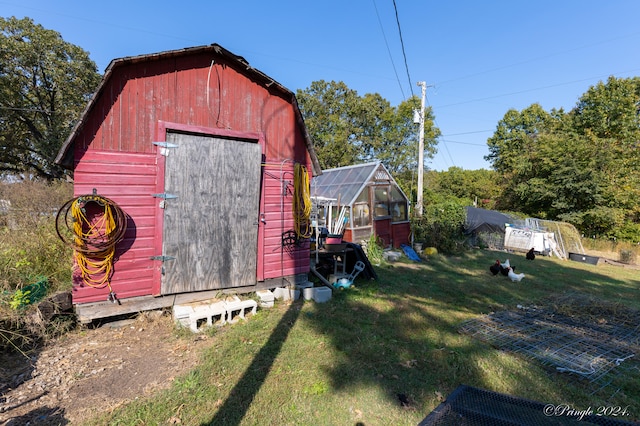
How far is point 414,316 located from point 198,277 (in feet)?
13.1

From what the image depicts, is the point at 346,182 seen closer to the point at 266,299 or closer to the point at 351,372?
the point at 266,299

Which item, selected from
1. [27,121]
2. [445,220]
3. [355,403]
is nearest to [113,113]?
[355,403]

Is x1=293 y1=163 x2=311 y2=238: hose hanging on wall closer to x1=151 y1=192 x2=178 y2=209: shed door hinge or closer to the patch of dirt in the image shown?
x1=151 y1=192 x2=178 y2=209: shed door hinge

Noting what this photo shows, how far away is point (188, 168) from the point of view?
4840 millimetres

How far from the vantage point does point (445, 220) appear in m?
13.6

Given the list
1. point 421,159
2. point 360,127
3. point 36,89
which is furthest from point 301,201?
point 360,127

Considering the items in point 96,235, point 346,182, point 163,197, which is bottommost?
point 96,235

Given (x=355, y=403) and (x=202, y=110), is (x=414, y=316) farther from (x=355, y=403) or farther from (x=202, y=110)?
(x=202, y=110)

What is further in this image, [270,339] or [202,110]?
[202,110]

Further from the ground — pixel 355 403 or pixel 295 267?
pixel 295 267

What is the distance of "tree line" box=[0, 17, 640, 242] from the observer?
1434cm

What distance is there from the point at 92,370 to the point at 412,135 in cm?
2601

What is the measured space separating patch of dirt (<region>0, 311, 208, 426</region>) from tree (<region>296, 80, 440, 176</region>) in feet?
68.5

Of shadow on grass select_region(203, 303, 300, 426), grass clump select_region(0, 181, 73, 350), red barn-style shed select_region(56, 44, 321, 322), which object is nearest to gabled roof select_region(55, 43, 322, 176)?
red barn-style shed select_region(56, 44, 321, 322)
